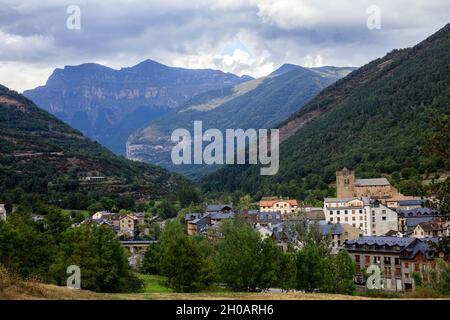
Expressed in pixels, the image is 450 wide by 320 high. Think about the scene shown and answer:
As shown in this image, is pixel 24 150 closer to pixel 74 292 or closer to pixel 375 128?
pixel 375 128

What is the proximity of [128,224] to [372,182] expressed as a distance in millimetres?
52685

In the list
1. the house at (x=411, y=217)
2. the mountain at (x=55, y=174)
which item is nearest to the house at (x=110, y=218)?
the mountain at (x=55, y=174)

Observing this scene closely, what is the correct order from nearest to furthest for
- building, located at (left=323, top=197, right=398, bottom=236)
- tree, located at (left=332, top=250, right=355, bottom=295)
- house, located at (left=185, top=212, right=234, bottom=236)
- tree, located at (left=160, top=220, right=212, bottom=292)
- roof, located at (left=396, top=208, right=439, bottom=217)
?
tree, located at (left=160, top=220, right=212, bottom=292) < tree, located at (left=332, top=250, right=355, bottom=295) < building, located at (left=323, top=197, right=398, bottom=236) < roof, located at (left=396, top=208, right=439, bottom=217) < house, located at (left=185, top=212, right=234, bottom=236)

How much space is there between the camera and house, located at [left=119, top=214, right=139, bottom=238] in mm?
112938

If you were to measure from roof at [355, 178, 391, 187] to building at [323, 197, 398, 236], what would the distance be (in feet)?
91.7

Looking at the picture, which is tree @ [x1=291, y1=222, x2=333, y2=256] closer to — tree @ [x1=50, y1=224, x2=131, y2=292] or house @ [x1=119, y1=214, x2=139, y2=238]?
tree @ [x1=50, y1=224, x2=131, y2=292]

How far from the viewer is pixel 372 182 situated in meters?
135

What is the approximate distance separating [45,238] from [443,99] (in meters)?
149

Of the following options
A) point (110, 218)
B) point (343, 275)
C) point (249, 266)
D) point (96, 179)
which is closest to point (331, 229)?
point (343, 275)

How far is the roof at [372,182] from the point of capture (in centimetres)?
13288

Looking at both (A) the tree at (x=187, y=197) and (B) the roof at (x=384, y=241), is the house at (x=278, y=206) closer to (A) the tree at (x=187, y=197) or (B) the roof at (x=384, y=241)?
(A) the tree at (x=187, y=197)

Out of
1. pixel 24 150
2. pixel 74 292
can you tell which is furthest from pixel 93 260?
pixel 24 150

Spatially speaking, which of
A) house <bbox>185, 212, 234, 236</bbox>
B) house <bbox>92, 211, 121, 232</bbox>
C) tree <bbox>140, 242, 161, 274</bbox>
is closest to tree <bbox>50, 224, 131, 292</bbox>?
tree <bbox>140, 242, 161, 274</bbox>
